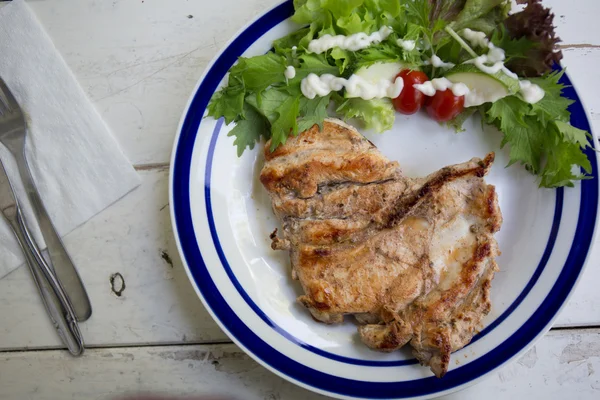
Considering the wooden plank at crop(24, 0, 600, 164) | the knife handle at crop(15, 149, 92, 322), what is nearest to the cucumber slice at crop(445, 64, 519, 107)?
the wooden plank at crop(24, 0, 600, 164)

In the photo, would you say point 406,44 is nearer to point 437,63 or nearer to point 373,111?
point 437,63

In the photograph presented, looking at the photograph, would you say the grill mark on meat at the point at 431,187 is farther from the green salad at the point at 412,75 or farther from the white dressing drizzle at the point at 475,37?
the white dressing drizzle at the point at 475,37

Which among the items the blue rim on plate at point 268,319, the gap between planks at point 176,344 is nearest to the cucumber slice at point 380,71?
the blue rim on plate at point 268,319

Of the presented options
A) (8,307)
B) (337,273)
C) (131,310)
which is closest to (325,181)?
(337,273)

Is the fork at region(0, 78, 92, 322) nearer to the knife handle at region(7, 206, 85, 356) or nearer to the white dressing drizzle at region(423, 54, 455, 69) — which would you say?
the knife handle at region(7, 206, 85, 356)

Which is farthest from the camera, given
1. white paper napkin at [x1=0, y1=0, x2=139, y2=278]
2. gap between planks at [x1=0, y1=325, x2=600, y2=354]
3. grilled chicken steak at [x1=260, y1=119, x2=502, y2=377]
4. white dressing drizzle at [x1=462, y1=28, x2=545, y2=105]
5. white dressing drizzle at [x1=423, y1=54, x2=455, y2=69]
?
white paper napkin at [x1=0, y1=0, x2=139, y2=278]
